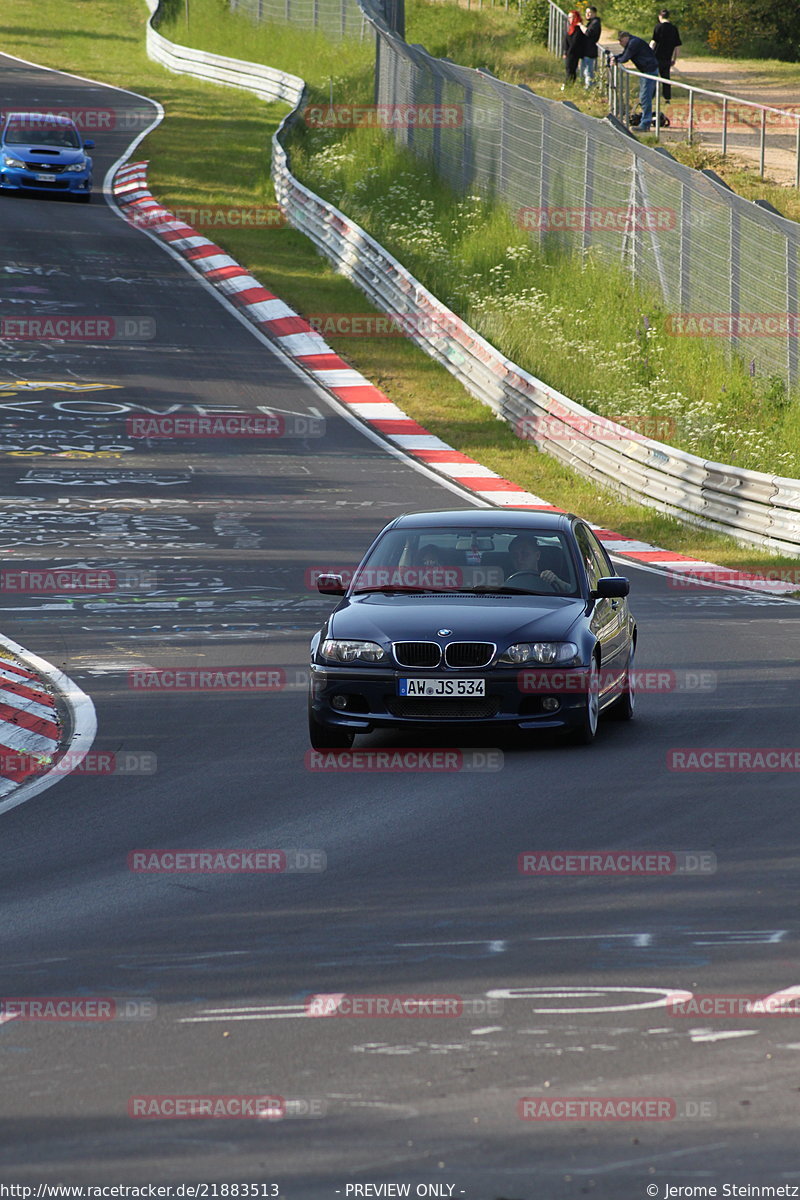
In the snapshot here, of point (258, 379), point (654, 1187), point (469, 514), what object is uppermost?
point (654, 1187)

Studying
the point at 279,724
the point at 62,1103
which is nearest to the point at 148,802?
the point at 279,724

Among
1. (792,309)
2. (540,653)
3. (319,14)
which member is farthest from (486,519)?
(319,14)

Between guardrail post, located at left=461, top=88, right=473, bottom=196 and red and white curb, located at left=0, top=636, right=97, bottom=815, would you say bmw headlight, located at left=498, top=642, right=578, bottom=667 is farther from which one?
guardrail post, located at left=461, top=88, right=473, bottom=196

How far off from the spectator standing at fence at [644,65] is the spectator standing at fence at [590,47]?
10.9ft

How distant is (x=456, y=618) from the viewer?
10648mm

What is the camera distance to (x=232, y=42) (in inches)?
2290

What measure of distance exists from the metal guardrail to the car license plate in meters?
10.2

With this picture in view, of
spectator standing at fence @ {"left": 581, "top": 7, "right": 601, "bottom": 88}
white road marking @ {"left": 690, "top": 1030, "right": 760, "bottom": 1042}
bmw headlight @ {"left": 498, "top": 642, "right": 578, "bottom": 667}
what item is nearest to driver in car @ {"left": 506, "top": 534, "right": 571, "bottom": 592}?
bmw headlight @ {"left": 498, "top": 642, "right": 578, "bottom": 667}

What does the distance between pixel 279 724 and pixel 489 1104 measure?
6.62 meters

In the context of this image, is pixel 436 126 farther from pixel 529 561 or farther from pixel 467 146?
pixel 529 561

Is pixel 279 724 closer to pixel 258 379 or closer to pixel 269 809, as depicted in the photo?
pixel 269 809

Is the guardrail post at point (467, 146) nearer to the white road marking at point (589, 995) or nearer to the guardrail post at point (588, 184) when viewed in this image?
the guardrail post at point (588, 184)

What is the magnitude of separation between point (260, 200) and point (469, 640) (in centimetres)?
3131

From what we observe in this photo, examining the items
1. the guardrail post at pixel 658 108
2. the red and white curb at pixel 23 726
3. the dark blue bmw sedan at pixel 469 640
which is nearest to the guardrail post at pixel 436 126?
the guardrail post at pixel 658 108
